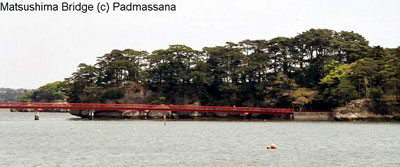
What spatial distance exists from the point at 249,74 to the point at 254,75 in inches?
48.8

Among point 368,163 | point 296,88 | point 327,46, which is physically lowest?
point 368,163

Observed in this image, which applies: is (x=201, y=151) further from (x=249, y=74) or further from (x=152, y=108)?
(x=249, y=74)

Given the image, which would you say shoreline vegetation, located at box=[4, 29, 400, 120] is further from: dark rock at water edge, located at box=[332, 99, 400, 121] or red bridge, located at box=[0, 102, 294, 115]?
red bridge, located at box=[0, 102, 294, 115]

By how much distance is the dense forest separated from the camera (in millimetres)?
101688

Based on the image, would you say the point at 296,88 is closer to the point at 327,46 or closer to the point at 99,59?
the point at 327,46

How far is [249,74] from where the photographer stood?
375 feet

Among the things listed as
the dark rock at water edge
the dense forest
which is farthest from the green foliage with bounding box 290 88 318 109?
the dark rock at water edge

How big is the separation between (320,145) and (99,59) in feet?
258

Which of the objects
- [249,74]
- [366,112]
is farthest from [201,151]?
[249,74]

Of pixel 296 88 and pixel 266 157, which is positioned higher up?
pixel 296 88

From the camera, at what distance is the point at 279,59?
372 feet

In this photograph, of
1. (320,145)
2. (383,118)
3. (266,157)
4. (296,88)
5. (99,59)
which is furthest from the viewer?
(99,59)

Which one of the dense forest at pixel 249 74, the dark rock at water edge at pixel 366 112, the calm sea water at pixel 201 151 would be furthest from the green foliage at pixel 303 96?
the calm sea water at pixel 201 151

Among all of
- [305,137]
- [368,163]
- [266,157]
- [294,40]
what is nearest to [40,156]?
[266,157]
